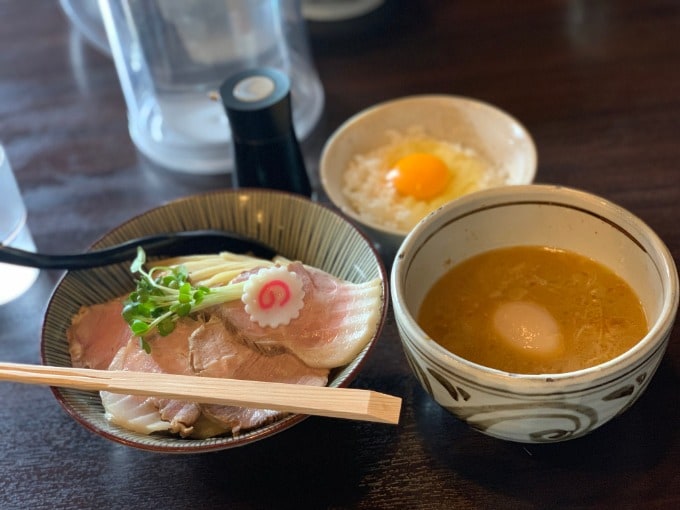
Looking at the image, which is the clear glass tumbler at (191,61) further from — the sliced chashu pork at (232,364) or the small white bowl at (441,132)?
the sliced chashu pork at (232,364)

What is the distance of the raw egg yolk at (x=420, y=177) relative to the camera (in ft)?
4.12

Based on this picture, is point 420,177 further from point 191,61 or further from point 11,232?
point 11,232

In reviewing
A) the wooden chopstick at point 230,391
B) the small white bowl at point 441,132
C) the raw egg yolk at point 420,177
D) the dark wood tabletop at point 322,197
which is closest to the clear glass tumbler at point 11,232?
the dark wood tabletop at point 322,197

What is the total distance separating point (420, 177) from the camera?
126 centimetres

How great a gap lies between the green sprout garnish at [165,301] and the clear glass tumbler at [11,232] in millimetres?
330

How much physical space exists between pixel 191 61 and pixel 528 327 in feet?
2.89

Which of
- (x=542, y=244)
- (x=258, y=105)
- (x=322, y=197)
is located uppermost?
(x=258, y=105)

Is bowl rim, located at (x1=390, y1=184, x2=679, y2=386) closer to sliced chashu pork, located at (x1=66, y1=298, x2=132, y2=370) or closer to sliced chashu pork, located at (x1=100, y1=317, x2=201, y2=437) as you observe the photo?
sliced chashu pork, located at (x1=100, y1=317, x2=201, y2=437)

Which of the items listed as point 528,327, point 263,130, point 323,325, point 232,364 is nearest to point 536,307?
point 528,327

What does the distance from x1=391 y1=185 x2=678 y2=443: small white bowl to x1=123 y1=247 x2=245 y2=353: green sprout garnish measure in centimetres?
24

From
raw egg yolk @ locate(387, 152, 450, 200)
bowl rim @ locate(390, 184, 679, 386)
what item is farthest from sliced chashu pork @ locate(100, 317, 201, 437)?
raw egg yolk @ locate(387, 152, 450, 200)

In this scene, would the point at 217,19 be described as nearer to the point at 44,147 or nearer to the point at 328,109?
the point at 328,109

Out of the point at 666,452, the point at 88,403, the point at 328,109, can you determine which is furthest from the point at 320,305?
the point at 328,109

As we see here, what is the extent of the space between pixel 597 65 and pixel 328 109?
0.58 meters
